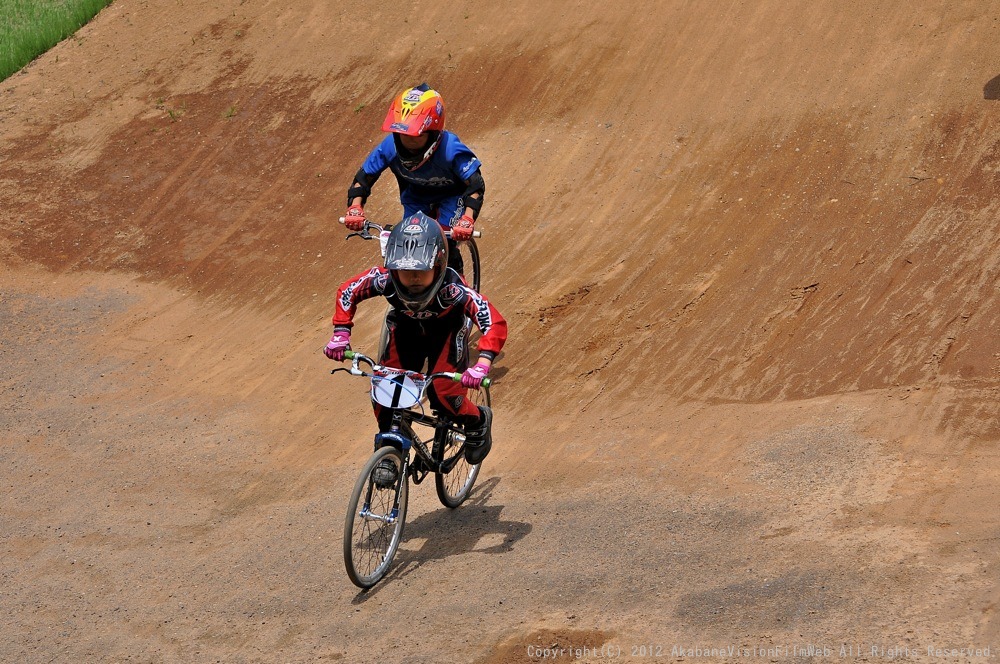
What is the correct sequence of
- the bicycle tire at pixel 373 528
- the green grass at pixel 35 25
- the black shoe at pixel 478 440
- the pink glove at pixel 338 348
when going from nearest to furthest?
the bicycle tire at pixel 373 528, the pink glove at pixel 338 348, the black shoe at pixel 478 440, the green grass at pixel 35 25

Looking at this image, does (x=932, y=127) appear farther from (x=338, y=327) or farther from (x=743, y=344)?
(x=338, y=327)

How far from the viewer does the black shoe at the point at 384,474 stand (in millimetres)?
6430

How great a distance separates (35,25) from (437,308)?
16.6 m

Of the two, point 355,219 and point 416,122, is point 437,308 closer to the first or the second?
point 355,219

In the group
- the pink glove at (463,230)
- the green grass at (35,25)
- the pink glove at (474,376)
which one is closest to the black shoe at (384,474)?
the pink glove at (474,376)

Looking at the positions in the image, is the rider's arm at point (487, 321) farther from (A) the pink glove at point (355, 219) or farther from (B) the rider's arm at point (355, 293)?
(A) the pink glove at point (355, 219)

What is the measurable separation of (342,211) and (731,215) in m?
5.43

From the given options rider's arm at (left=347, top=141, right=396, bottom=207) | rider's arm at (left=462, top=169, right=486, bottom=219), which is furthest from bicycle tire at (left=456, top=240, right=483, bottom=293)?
rider's arm at (left=347, top=141, right=396, bottom=207)

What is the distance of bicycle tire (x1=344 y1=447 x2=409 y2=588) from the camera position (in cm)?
625

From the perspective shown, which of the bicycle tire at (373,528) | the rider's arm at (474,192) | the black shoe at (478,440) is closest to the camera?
the bicycle tire at (373,528)

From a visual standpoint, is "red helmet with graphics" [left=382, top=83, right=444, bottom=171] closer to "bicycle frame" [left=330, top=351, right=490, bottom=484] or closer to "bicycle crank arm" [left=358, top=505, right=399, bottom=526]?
"bicycle frame" [left=330, top=351, right=490, bottom=484]

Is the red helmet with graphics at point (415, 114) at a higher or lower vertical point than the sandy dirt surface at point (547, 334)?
higher

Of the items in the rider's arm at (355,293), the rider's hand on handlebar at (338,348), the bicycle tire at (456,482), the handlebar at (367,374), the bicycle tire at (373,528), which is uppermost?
the rider's arm at (355,293)

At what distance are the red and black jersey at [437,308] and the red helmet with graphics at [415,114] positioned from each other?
7.00 feet
